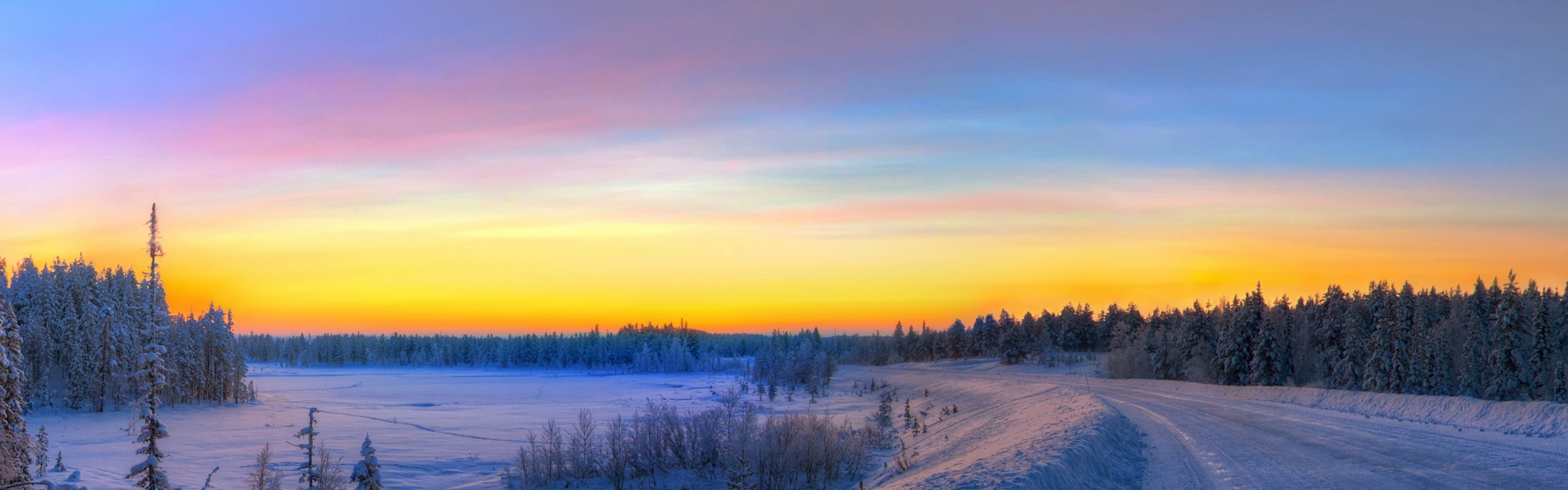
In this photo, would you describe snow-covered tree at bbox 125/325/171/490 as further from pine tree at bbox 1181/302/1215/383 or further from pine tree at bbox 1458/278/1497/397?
pine tree at bbox 1181/302/1215/383

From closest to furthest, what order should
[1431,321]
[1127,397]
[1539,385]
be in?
1. [1539,385]
2. [1127,397]
3. [1431,321]

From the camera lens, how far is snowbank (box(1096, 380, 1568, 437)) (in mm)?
28703

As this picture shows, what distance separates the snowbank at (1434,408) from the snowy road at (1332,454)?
3.16 metres

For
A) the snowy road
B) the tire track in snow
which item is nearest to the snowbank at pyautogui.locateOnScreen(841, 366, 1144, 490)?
the snowy road

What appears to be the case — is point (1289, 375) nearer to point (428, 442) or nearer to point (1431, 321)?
point (1431, 321)

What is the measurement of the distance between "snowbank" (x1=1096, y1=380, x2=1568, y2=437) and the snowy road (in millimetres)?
3157

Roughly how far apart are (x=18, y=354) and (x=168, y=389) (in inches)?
2551

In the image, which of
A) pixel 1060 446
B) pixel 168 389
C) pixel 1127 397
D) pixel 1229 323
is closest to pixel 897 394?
pixel 1229 323

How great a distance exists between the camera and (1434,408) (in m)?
A: 35.1

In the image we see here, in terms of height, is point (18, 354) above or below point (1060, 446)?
above

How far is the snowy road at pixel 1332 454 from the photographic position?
16250mm

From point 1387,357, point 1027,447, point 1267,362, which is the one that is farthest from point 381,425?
point 1387,357

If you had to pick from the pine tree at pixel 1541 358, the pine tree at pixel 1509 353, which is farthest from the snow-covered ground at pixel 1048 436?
the pine tree at pixel 1541 358

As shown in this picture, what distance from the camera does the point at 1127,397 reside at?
42500 mm
